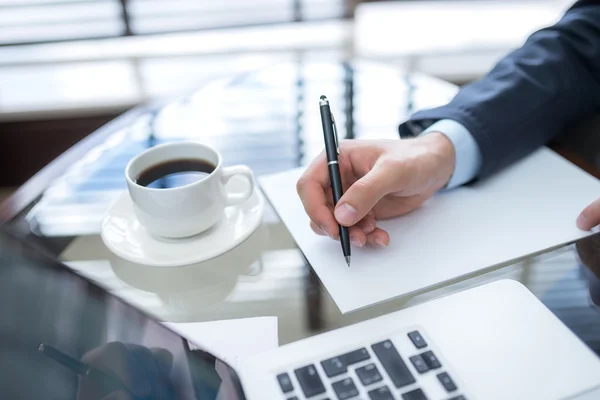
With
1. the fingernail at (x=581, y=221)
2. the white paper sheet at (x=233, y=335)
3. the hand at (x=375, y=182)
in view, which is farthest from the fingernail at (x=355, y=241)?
the fingernail at (x=581, y=221)

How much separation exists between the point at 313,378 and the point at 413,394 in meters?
0.07

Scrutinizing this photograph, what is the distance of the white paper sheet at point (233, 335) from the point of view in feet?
1.45

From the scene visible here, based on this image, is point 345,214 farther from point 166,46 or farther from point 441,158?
point 166,46

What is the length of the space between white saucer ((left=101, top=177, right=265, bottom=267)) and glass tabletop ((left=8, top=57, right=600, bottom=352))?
0.04ft

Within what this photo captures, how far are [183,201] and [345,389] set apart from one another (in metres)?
0.23

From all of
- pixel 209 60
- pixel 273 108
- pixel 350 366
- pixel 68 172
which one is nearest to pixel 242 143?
pixel 273 108

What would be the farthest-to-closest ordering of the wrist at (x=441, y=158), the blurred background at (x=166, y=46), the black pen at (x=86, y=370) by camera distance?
the blurred background at (x=166, y=46) → the wrist at (x=441, y=158) → the black pen at (x=86, y=370)

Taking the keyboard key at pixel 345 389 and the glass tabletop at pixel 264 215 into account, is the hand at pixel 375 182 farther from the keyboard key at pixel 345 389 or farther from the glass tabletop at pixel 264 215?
the keyboard key at pixel 345 389

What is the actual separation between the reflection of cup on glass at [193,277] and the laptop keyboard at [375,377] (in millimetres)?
130

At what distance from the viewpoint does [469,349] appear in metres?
0.42

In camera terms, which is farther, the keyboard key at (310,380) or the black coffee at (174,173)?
the black coffee at (174,173)

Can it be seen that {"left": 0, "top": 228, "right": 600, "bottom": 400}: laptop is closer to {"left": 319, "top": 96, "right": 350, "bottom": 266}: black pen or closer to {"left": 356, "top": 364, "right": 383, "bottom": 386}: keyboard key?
{"left": 356, "top": 364, "right": 383, "bottom": 386}: keyboard key

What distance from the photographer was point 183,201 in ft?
1.70

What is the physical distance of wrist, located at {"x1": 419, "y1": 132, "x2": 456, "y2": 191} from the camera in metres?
0.60
